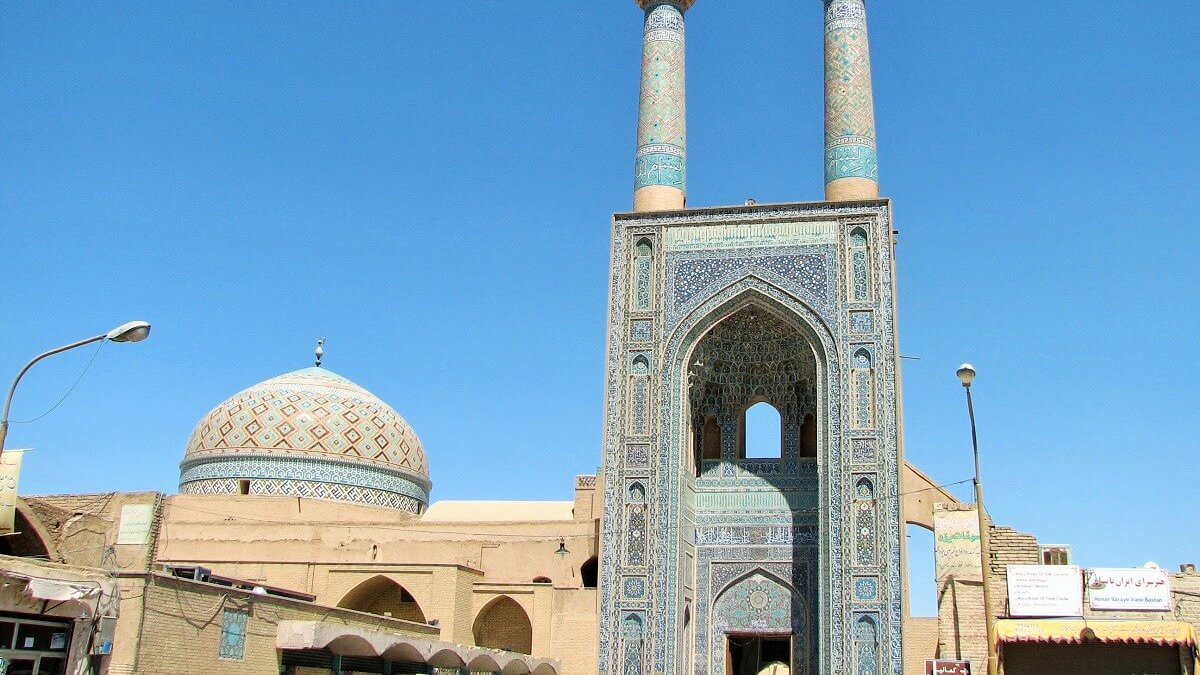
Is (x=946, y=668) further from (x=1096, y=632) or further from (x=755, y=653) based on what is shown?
(x=755, y=653)

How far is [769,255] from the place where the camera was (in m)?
17.5

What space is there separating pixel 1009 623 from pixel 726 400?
4774mm

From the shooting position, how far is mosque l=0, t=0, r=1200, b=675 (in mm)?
15711

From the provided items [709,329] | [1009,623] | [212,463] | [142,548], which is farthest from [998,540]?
[212,463]

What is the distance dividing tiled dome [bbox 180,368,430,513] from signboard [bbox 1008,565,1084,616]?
11.6 metres

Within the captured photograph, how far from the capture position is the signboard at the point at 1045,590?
16.2 meters

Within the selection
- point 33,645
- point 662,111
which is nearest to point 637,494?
point 662,111

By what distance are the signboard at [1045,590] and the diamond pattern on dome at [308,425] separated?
466 inches

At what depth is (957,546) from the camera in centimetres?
1705

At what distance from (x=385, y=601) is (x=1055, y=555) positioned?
385 inches

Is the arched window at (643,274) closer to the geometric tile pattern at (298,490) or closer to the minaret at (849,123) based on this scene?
the minaret at (849,123)

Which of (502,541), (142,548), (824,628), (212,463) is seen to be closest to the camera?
(142,548)

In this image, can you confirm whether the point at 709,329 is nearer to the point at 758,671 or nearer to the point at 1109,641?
the point at 758,671

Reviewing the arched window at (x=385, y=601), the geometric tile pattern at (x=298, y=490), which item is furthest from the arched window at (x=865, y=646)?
the geometric tile pattern at (x=298, y=490)
